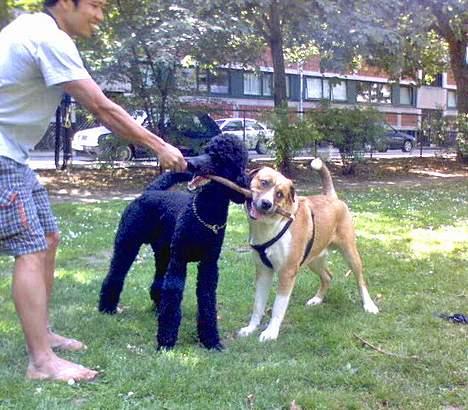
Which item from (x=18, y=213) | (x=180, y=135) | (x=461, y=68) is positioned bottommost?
(x=18, y=213)

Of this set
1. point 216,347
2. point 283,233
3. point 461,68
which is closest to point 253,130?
point 461,68

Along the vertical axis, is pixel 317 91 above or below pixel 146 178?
above

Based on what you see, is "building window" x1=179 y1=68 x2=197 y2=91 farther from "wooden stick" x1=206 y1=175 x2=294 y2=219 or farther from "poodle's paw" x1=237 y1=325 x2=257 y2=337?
"wooden stick" x1=206 y1=175 x2=294 y2=219

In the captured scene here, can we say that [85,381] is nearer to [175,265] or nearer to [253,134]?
[175,265]

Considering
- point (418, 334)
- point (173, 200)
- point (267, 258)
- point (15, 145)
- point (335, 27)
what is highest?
point (335, 27)

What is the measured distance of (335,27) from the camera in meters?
14.6

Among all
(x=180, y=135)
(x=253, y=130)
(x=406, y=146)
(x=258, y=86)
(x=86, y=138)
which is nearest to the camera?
(x=180, y=135)

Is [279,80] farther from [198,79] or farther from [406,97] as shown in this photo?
[406,97]

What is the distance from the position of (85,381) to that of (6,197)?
1.09 m

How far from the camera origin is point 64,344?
4.19 metres

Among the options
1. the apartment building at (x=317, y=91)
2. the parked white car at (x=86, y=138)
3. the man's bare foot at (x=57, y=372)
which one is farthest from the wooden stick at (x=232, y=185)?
the parked white car at (x=86, y=138)

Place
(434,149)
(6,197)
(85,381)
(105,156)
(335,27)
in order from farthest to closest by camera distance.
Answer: (434,149)
(105,156)
(335,27)
(85,381)
(6,197)

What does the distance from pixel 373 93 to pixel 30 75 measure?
134 ft

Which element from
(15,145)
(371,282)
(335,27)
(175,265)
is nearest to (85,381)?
(175,265)
